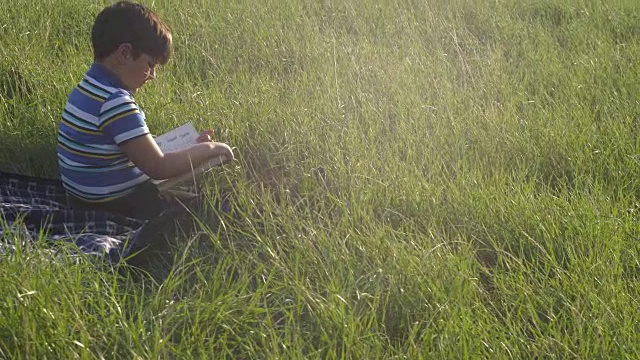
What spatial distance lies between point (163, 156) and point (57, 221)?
399 millimetres

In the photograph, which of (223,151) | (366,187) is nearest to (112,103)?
(223,151)

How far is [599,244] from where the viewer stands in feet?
8.51

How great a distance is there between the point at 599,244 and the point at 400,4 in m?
3.15

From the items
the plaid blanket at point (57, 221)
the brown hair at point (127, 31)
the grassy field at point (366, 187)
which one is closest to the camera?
the grassy field at point (366, 187)

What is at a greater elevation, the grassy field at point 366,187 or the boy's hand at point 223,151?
the boy's hand at point 223,151

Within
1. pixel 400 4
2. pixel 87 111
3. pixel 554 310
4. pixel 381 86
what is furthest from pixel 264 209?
pixel 400 4

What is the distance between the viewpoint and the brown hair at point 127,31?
305cm

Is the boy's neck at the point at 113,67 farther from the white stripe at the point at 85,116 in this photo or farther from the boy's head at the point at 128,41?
the white stripe at the point at 85,116

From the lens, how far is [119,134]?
9.68ft

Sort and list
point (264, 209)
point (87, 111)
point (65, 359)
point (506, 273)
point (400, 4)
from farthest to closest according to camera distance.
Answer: point (400, 4) → point (87, 111) → point (264, 209) → point (506, 273) → point (65, 359)

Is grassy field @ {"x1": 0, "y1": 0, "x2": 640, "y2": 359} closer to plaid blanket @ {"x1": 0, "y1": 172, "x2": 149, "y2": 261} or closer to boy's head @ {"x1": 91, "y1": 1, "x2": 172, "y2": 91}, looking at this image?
plaid blanket @ {"x1": 0, "y1": 172, "x2": 149, "y2": 261}

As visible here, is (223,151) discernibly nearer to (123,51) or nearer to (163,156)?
(163,156)

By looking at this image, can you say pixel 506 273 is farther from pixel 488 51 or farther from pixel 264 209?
pixel 488 51

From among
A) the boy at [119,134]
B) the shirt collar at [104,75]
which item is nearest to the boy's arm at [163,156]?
the boy at [119,134]
